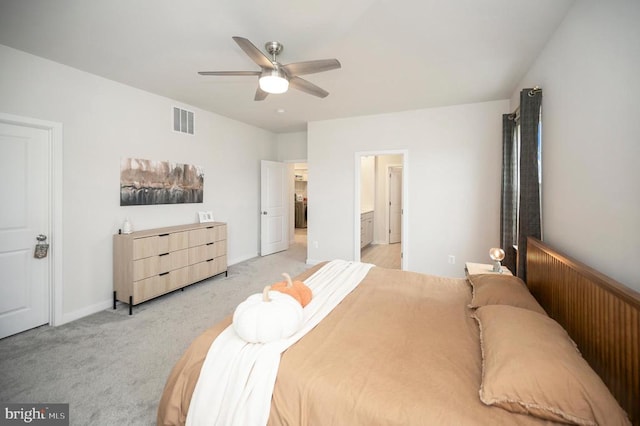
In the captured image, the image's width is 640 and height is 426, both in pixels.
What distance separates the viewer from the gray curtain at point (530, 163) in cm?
227

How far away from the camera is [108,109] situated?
3131 mm

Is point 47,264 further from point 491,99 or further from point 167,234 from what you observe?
point 491,99

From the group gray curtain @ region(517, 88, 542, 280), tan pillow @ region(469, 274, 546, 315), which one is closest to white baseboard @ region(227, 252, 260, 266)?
tan pillow @ region(469, 274, 546, 315)

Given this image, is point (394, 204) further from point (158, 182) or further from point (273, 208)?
point (158, 182)

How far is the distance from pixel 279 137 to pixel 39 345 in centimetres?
497

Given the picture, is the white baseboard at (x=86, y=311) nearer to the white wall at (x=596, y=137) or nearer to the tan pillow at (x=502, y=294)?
the tan pillow at (x=502, y=294)

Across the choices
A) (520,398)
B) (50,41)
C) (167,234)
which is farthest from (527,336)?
(50,41)

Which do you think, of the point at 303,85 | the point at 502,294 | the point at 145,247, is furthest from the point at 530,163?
the point at 145,247

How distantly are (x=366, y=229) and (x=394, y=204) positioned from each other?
51.0 inches

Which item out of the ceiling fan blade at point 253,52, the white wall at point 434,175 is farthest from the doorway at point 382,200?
the ceiling fan blade at point 253,52

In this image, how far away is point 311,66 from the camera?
203cm

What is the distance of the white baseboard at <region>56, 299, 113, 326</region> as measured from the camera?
111 inches

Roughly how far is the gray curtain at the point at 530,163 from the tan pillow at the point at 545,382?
1.47m
